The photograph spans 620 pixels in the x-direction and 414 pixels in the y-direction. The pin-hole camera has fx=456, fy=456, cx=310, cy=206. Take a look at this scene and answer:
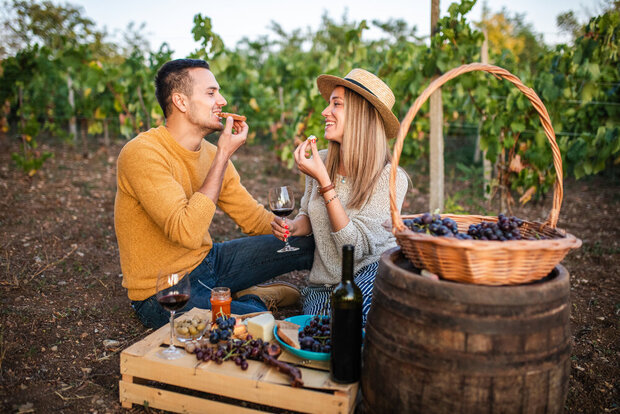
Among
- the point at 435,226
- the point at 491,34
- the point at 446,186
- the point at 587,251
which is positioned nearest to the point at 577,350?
the point at 435,226

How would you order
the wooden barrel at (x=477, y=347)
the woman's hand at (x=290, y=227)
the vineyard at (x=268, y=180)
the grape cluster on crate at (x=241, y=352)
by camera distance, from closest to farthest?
the wooden barrel at (x=477, y=347)
the grape cluster on crate at (x=241, y=352)
the vineyard at (x=268, y=180)
the woman's hand at (x=290, y=227)

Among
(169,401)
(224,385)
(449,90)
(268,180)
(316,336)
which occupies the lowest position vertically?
(169,401)

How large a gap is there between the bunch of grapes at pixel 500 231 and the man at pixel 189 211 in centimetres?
129

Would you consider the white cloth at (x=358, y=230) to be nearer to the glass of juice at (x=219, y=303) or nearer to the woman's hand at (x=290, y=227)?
→ the woman's hand at (x=290, y=227)

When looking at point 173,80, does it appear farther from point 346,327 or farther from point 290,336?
point 346,327

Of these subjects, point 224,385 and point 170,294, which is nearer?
point 224,385

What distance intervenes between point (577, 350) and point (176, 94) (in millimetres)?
2741

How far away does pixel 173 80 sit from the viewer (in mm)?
2672

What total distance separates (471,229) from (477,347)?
1.78ft

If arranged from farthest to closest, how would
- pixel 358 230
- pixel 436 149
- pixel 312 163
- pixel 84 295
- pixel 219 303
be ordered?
1. pixel 436 149
2. pixel 84 295
3. pixel 358 230
4. pixel 312 163
5. pixel 219 303

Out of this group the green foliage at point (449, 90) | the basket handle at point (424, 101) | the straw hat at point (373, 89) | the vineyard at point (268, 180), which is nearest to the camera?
the basket handle at point (424, 101)

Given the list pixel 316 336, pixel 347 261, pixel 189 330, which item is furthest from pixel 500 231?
pixel 189 330

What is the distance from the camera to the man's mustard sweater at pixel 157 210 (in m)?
2.29

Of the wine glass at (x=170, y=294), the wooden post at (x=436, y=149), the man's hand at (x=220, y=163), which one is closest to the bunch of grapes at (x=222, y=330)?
the wine glass at (x=170, y=294)
